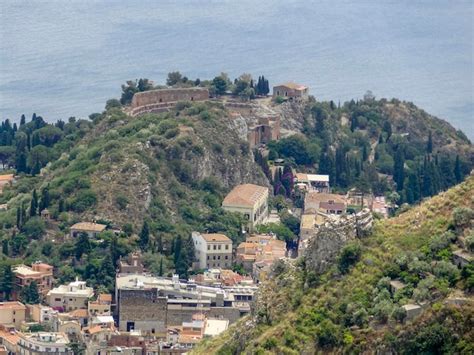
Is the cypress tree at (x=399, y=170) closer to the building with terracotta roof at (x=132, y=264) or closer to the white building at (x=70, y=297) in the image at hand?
the building with terracotta roof at (x=132, y=264)

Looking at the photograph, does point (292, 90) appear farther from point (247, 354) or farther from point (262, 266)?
point (247, 354)

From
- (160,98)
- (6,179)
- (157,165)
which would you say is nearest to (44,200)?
(157,165)

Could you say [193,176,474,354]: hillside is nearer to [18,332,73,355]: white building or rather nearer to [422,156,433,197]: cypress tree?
[18,332,73,355]: white building

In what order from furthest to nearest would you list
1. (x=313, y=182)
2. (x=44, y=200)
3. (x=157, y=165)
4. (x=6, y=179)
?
(x=313, y=182)
(x=6, y=179)
(x=157, y=165)
(x=44, y=200)

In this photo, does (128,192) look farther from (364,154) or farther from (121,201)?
(364,154)

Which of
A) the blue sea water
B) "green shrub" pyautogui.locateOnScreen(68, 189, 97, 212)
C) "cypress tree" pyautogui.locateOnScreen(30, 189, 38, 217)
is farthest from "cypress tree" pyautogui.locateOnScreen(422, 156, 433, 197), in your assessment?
the blue sea water

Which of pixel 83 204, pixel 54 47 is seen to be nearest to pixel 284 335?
pixel 83 204
